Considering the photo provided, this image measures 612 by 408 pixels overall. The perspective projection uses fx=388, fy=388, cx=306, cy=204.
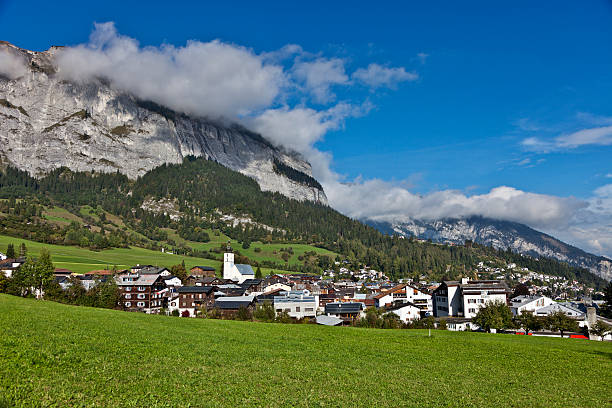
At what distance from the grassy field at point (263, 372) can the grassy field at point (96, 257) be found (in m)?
117

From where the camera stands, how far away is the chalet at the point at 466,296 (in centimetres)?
8519

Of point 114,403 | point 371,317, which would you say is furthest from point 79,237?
point 114,403

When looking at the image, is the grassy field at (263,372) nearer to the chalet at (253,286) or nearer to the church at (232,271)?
the chalet at (253,286)

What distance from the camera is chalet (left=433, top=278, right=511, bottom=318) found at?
85.2m

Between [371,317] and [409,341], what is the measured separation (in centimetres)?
3237

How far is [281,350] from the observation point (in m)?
27.3

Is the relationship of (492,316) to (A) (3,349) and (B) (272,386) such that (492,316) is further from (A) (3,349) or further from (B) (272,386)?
(A) (3,349)

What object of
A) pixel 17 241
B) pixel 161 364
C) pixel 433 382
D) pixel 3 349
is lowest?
pixel 433 382

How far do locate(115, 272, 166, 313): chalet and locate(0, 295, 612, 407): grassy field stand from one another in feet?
232

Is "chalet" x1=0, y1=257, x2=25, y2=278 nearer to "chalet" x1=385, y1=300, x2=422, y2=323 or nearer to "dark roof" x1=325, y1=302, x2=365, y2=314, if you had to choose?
"dark roof" x1=325, y1=302, x2=365, y2=314

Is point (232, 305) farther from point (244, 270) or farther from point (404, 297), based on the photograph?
point (244, 270)

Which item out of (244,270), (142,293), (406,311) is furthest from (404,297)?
(244,270)

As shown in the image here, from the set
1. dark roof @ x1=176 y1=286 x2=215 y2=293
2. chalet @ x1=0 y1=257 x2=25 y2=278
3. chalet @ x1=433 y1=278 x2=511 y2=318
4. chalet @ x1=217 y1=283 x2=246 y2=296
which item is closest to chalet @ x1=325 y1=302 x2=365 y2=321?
chalet @ x1=433 y1=278 x2=511 y2=318

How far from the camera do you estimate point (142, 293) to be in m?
96.6
